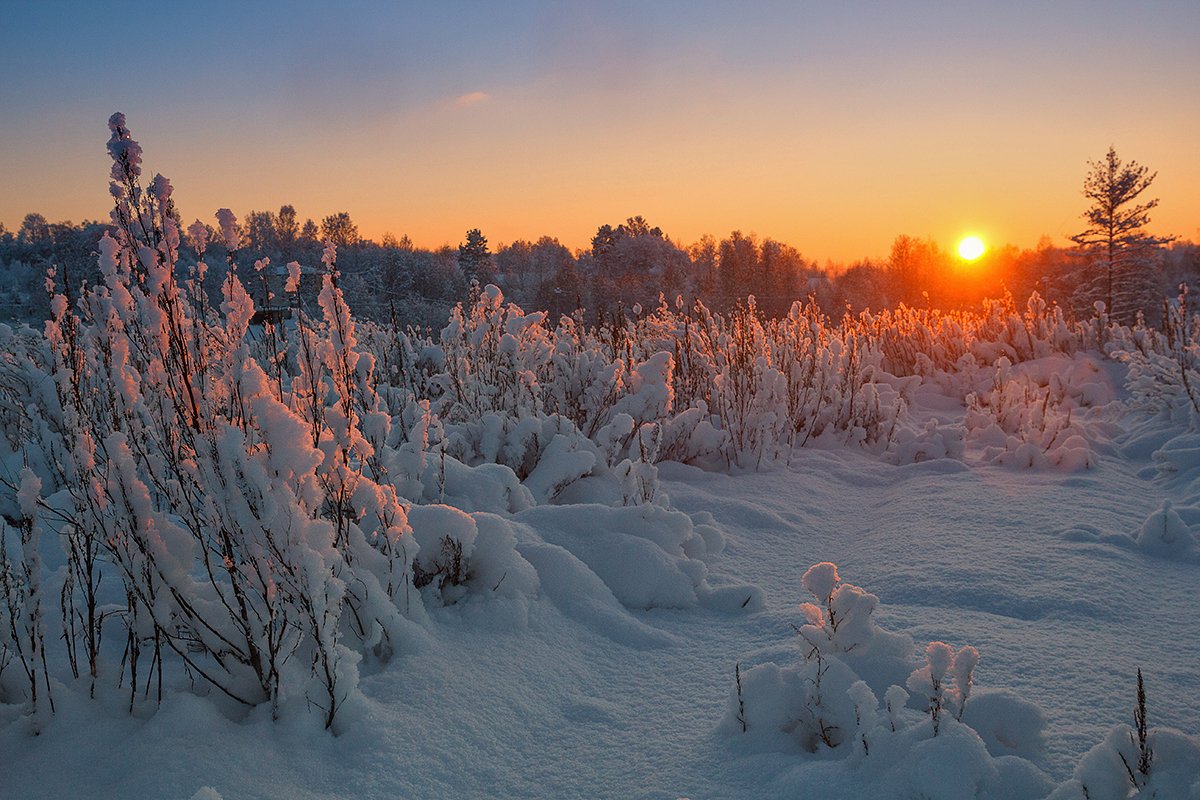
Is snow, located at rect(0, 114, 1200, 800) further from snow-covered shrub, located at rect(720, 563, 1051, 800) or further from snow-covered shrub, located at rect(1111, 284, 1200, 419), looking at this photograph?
snow-covered shrub, located at rect(1111, 284, 1200, 419)

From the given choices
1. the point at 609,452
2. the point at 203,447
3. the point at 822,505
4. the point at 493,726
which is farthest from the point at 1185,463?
the point at 203,447

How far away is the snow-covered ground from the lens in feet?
4.57

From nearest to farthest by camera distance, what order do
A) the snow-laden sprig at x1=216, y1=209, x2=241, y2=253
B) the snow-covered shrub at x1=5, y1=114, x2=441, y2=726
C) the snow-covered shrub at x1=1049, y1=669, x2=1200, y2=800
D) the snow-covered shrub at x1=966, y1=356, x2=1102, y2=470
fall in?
1. the snow-covered shrub at x1=1049, y1=669, x2=1200, y2=800
2. the snow-covered shrub at x1=5, y1=114, x2=441, y2=726
3. the snow-laden sprig at x1=216, y1=209, x2=241, y2=253
4. the snow-covered shrub at x1=966, y1=356, x2=1102, y2=470

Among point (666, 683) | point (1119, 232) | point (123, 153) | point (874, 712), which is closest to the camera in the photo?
point (874, 712)

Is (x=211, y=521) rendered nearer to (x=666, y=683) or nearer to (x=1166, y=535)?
(x=666, y=683)

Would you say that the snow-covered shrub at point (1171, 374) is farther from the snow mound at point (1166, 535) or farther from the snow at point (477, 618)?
the snow mound at point (1166, 535)

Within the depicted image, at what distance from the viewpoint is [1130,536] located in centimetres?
294

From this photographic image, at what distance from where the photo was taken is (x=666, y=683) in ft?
6.37

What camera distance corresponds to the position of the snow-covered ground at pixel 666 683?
1.39m

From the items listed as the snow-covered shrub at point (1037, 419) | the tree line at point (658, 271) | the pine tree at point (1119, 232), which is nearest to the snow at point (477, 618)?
the snow-covered shrub at point (1037, 419)

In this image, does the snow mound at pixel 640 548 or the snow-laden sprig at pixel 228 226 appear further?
the snow mound at pixel 640 548

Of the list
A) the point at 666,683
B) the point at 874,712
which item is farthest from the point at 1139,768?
the point at 666,683

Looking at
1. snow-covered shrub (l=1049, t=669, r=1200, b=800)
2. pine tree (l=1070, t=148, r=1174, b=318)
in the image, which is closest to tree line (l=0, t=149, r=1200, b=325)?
pine tree (l=1070, t=148, r=1174, b=318)

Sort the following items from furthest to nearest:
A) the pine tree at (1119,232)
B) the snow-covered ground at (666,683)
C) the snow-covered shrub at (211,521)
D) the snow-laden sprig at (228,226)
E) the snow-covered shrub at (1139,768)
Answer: the pine tree at (1119,232), the snow-laden sprig at (228,226), the snow-covered shrub at (211,521), the snow-covered ground at (666,683), the snow-covered shrub at (1139,768)
